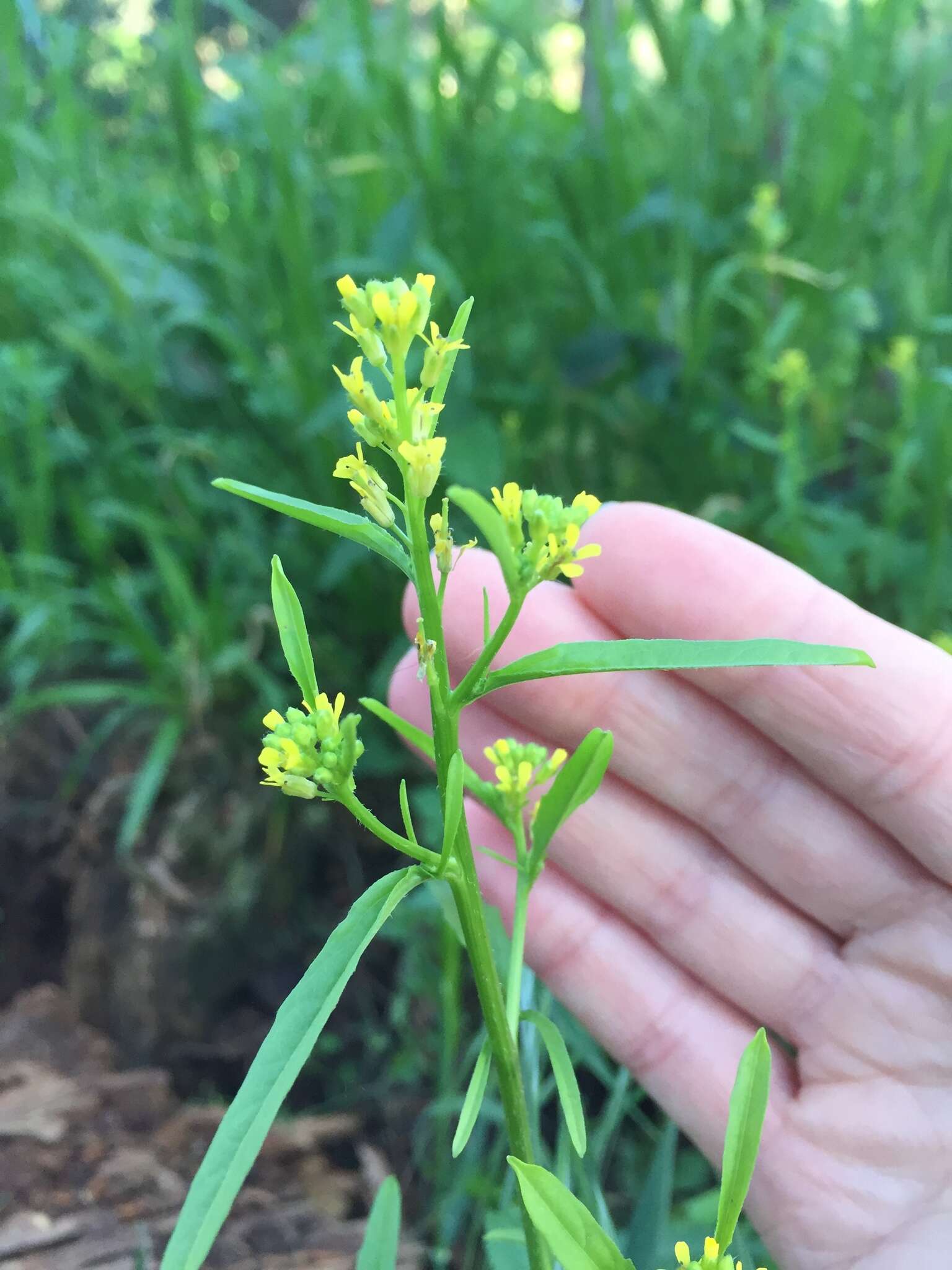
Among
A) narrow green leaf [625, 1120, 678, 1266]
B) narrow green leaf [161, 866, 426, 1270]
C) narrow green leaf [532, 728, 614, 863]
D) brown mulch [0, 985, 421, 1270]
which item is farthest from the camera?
brown mulch [0, 985, 421, 1270]

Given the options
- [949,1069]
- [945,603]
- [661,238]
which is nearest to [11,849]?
[949,1069]

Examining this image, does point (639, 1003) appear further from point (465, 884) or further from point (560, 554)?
point (560, 554)

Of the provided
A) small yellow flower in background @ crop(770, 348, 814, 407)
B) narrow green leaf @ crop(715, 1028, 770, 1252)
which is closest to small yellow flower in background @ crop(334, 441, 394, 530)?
narrow green leaf @ crop(715, 1028, 770, 1252)

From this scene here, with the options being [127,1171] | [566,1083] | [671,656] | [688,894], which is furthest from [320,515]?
[127,1171]

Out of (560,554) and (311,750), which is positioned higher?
(560,554)

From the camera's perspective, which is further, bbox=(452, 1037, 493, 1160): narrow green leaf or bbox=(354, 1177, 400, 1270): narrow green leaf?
bbox=(354, 1177, 400, 1270): narrow green leaf

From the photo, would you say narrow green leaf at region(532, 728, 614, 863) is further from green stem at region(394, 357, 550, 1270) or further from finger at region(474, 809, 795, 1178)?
finger at region(474, 809, 795, 1178)
